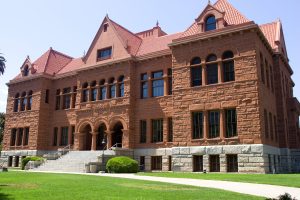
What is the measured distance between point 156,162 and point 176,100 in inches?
269

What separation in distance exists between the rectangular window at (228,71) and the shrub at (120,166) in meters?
10.9

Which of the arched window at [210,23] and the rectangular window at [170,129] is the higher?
the arched window at [210,23]

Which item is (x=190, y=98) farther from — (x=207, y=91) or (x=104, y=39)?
(x=104, y=39)

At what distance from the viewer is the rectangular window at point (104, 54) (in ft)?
122

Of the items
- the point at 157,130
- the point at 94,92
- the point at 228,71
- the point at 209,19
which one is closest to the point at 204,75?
the point at 228,71

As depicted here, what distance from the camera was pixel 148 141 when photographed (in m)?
32.5

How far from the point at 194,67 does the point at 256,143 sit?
8849 mm

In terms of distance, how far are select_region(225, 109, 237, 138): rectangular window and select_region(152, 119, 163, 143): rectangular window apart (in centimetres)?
749

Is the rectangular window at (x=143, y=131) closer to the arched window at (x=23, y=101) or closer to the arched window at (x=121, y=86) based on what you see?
the arched window at (x=121, y=86)

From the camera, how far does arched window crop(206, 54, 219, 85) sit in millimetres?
28597

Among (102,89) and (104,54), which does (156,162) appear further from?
(104,54)

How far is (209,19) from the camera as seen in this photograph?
1171 inches

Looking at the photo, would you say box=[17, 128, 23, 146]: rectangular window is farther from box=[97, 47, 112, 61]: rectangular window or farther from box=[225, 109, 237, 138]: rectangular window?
box=[225, 109, 237, 138]: rectangular window

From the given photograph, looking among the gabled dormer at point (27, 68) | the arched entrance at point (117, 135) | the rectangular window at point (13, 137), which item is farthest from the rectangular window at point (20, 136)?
the arched entrance at point (117, 135)
